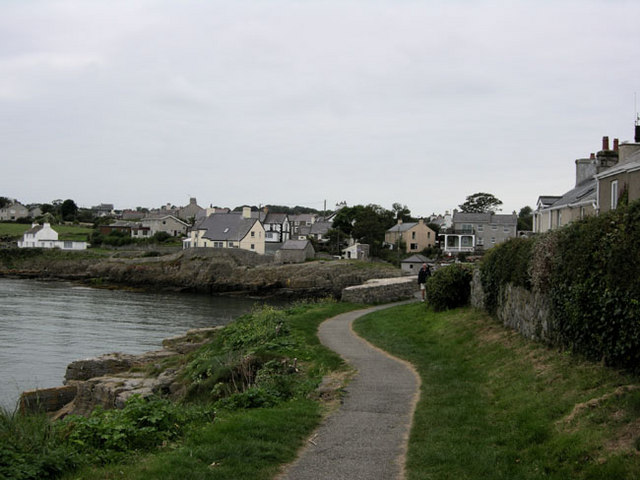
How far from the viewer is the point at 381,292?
33.3 meters

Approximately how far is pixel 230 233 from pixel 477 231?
3657cm

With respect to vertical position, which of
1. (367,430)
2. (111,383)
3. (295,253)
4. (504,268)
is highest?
(504,268)

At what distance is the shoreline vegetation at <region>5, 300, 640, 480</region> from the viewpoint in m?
7.01

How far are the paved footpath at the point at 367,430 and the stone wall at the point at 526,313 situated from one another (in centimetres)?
289

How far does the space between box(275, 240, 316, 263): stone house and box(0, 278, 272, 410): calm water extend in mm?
15584

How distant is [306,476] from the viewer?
24.1 feet

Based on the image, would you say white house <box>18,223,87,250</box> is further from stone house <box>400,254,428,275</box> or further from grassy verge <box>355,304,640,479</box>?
grassy verge <box>355,304,640,479</box>

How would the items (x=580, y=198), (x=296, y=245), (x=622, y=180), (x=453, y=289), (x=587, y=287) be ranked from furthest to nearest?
(x=296, y=245)
(x=580, y=198)
(x=622, y=180)
(x=453, y=289)
(x=587, y=287)

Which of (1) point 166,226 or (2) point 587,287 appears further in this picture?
(1) point 166,226

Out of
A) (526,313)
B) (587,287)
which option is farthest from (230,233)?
(587,287)

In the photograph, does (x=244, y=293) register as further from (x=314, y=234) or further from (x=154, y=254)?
(x=314, y=234)

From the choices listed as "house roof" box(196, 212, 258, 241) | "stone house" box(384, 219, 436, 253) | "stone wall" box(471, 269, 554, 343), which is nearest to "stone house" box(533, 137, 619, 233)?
"stone wall" box(471, 269, 554, 343)

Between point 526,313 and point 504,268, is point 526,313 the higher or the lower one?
the lower one

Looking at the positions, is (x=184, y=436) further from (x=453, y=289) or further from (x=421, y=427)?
(x=453, y=289)
